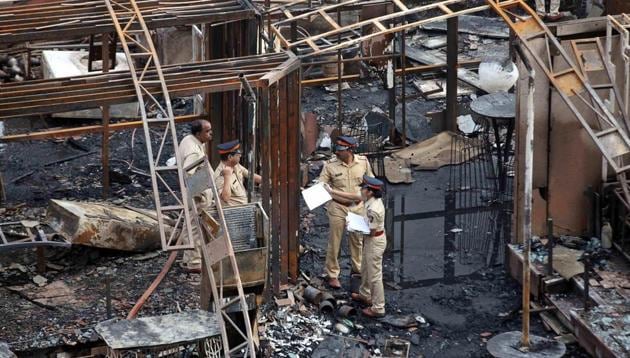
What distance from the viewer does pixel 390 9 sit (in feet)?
80.2

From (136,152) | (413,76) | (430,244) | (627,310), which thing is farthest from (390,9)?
(627,310)

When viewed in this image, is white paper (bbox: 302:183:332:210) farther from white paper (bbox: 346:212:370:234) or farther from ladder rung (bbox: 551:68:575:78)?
ladder rung (bbox: 551:68:575:78)

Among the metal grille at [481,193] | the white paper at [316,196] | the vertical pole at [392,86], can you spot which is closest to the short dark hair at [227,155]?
the white paper at [316,196]

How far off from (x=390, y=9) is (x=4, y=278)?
455 inches

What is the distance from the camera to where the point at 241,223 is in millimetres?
14641

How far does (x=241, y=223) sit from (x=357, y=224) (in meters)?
1.49

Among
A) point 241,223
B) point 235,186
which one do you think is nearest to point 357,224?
point 241,223

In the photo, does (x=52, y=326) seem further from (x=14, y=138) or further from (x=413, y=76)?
(x=413, y=76)

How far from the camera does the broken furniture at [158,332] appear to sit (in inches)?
462

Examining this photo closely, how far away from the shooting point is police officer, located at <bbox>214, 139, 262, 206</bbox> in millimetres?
15273

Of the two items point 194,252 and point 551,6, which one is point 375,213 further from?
point 551,6

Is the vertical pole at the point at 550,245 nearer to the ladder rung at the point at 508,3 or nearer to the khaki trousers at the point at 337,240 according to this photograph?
the khaki trousers at the point at 337,240

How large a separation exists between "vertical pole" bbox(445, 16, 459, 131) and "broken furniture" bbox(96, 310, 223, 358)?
9602 millimetres

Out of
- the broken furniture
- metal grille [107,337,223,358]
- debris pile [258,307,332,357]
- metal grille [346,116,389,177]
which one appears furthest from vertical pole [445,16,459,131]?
the broken furniture
